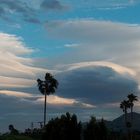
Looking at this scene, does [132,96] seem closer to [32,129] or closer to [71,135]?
[32,129]

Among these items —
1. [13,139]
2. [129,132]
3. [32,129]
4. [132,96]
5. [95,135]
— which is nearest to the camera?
[95,135]

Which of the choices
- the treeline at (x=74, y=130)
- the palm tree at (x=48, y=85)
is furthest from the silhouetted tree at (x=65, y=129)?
the palm tree at (x=48, y=85)

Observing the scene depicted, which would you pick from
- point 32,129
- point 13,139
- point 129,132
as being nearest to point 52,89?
point 13,139

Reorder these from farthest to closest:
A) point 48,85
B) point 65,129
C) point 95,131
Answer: point 48,85 → point 65,129 → point 95,131

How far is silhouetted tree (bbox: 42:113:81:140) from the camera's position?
284 feet

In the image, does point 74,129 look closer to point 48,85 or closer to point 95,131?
point 95,131

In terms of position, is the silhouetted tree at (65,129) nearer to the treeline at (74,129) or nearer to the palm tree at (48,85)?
the treeline at (74,129)

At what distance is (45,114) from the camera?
11981cm

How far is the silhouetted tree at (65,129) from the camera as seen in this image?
8650 centimetres

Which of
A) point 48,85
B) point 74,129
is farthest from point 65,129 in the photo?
point 48,85

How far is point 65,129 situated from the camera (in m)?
86.9

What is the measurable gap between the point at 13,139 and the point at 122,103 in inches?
2248

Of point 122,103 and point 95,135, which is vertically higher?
point 122,103

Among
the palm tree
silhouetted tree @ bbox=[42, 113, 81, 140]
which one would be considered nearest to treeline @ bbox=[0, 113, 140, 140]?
silhouetted tree @ bbox=[42, 113, 81, 140]
